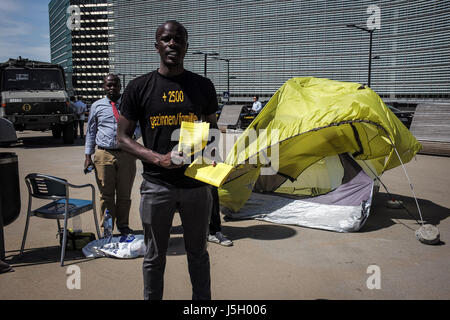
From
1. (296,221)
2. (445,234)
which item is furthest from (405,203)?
(296,221)

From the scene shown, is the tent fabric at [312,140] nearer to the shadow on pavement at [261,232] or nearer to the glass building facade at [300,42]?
the shadow on pavement at [261,232]

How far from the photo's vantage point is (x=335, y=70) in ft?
202

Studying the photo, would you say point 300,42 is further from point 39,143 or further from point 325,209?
point 325,209

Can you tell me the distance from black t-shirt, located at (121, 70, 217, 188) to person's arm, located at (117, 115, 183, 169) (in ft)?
0.20

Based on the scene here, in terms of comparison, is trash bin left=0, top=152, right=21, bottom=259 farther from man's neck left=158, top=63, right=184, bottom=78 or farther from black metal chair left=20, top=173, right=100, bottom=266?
man's neck left=158, top=63, right=184, bottom=78

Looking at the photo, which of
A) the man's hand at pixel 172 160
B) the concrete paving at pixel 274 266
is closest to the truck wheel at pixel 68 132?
the concrete paving at pixel 274 266

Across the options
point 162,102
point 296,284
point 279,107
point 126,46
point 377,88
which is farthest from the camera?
point 126,46

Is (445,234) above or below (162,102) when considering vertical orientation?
below

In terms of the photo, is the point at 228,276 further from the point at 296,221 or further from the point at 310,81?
the point at 310,81

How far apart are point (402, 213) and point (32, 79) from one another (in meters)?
12.8

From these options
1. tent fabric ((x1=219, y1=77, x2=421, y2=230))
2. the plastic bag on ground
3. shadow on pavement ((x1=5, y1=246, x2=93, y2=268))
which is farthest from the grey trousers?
tent fabric ((x1=219, y1=77, x2=421, y2=230))

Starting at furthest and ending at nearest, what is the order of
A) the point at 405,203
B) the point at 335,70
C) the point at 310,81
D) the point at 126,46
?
the point at 126,46 < the point at 335,70 < the point at 405,203 < the point at 310,81

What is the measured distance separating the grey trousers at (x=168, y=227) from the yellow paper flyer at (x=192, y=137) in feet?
0.88
